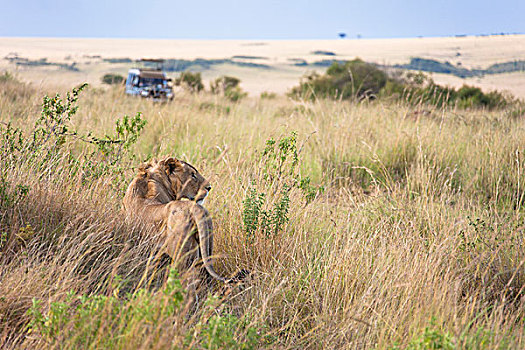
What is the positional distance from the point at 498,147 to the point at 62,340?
5.57 meters

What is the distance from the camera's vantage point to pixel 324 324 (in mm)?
2697

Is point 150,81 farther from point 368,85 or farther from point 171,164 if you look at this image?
point 171,164

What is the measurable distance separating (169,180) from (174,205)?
0.53 metres

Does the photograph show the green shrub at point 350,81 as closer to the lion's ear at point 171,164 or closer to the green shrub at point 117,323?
the lion's ear at point 171,164

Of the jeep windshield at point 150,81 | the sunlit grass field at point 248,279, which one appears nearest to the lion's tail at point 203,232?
the sunlit grass field at point 248,279

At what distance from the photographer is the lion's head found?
312cm

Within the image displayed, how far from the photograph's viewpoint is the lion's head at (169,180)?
10.2 feet

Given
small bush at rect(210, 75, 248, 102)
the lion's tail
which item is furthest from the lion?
small bush at rect(210, 75, 248, 102)

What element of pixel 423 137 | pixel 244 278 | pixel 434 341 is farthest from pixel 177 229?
pixel 423 137

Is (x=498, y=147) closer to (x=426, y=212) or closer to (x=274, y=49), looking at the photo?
(x=426, y=212)

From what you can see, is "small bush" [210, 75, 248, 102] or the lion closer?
the lion

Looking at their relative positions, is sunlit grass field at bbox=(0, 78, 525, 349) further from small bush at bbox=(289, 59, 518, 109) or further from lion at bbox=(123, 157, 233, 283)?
small bush at bbox=(289, 59, 518, 109)

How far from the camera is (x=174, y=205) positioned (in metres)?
2.72

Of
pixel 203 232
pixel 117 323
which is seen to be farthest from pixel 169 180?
pixel 117 323
